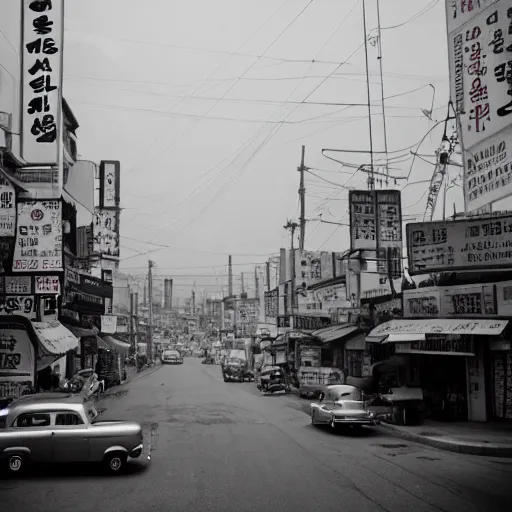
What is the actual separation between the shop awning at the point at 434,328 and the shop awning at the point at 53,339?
12100 mm

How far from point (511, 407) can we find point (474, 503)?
11.4 m

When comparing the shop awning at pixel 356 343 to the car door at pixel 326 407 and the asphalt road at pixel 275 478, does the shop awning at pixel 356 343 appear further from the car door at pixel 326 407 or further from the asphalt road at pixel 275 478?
the asphalt road at pixel 275 478

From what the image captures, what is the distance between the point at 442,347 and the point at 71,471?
1412cm

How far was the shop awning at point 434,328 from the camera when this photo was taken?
19219mm

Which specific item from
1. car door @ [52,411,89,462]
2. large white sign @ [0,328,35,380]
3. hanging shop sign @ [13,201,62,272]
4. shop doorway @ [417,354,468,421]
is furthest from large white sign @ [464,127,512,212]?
large white sign @ [0,328,35,380]

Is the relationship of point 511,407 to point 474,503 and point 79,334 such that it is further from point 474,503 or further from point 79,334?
point 79,334

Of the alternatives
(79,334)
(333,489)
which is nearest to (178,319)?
(79,334)

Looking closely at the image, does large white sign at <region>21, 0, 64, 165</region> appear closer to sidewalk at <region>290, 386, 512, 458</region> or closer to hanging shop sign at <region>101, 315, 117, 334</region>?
sidewalk at <region>290, 386, 512, 458</region>

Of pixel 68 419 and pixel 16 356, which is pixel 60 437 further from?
pixel 16 356

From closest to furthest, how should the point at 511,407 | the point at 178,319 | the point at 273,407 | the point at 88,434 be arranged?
the point at 88,434 < the point at 511,407 < the point at 273,407 < the point at 178,319

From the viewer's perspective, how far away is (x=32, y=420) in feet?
41.4

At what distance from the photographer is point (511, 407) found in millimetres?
20266

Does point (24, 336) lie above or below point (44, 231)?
below

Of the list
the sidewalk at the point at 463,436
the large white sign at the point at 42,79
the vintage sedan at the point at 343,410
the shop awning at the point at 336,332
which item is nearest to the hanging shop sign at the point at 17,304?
the large white sign at the point at 42,79
